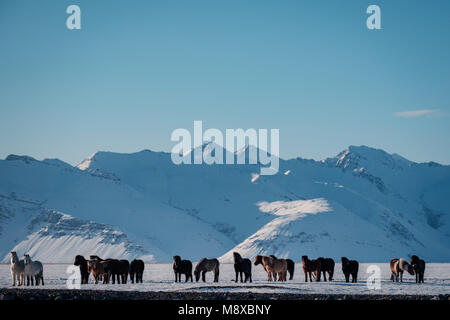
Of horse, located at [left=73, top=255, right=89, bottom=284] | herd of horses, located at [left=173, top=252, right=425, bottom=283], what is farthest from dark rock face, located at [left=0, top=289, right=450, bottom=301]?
herd of horses, located at [left=173, top=252, right=425, bottom=283]

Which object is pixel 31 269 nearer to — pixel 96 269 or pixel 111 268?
pixel 96 269

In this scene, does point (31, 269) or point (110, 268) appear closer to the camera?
point (31, 269)

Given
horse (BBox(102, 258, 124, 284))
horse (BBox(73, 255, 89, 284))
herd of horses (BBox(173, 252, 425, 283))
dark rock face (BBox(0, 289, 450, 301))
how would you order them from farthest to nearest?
herd of horses (BBox(173, 252, 425, 283)) < horse (BBox(73, 255, 89, 284)) < horse (BBox(102, 258, 124, 284)) < dark rock face (BBox(0, 289, 450, 301))

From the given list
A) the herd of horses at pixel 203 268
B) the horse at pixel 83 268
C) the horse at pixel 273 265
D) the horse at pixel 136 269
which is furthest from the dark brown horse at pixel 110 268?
the horse at pixel 273 265

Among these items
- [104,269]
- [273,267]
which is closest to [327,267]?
[273,267]

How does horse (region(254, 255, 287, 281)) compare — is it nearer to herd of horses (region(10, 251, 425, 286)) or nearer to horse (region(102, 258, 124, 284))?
herd of horses (region(10, 251, 425, 286))

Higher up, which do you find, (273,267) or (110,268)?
(110,268)

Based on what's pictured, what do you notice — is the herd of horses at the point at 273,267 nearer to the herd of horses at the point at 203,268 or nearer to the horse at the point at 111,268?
the herd of horses at the point at 203,268
